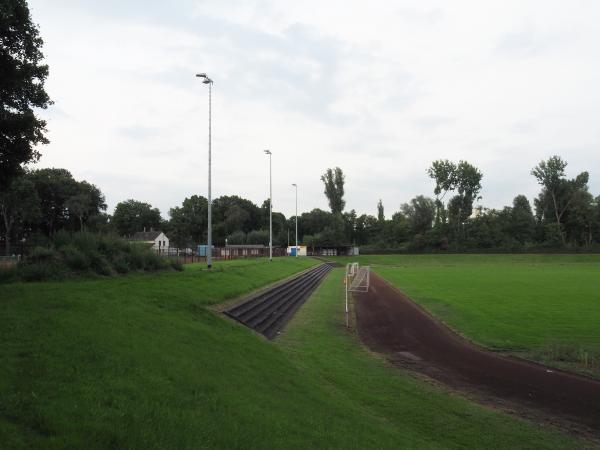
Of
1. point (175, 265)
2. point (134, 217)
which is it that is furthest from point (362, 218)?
point (175, 265)

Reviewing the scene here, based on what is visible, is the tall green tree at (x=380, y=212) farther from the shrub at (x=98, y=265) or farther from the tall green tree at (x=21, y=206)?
the shrub at (x=98, y=265)

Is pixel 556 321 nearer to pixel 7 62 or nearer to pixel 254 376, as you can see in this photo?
pixel 254 376

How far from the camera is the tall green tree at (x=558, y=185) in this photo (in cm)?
11256

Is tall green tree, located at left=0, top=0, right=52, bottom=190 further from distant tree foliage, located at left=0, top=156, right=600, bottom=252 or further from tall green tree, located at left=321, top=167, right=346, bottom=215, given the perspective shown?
tall green tree, located at left=321, top=167, right=346, bottom=215

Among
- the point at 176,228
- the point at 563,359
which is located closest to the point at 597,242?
the point at 176,228

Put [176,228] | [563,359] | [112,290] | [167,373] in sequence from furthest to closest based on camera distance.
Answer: [176,228] < [563,359] < [112,290] < [167,373]

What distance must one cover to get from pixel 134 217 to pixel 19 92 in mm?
115502

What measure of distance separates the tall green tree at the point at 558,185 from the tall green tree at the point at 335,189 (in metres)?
49.5

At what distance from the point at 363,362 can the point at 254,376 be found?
6.02 metres

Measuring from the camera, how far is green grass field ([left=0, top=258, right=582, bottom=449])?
5152mm

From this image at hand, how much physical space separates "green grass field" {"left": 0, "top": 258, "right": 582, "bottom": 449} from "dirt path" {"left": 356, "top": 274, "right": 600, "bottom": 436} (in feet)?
4.18

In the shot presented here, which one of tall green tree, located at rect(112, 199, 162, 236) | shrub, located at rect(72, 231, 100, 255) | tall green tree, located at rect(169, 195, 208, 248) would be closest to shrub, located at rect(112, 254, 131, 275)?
shrub, located at rect(72, 231, 100, 255)

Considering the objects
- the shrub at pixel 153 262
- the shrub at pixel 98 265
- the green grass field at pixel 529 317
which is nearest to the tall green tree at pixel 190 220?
the green grass field at pixel 529 317

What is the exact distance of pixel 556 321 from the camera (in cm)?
2078
